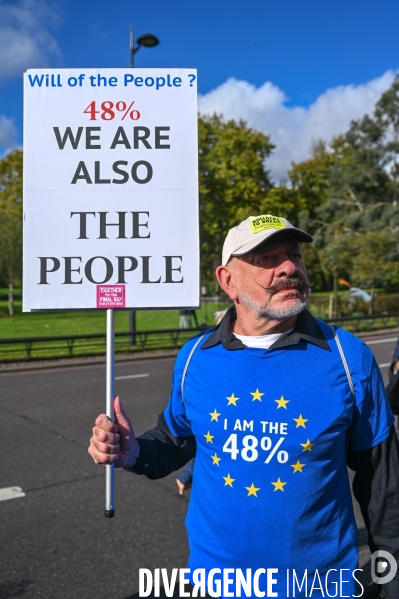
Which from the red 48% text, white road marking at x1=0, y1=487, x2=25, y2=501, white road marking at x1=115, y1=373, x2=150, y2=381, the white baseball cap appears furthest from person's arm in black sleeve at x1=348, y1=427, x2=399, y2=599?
white road marking at x1=115, y1=373, x2=150, y2=381

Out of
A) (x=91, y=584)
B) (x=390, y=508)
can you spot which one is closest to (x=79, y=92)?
(x=390, y=508)

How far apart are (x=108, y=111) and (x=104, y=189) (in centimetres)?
33

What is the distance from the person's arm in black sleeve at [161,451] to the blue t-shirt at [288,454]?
26 centimetres

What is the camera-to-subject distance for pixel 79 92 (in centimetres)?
249

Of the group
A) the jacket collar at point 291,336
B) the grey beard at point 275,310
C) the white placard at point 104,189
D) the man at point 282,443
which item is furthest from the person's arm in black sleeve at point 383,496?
the white placard at point 104,189

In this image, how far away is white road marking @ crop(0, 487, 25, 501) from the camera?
5281mm

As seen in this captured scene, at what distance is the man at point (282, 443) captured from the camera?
1955 mm

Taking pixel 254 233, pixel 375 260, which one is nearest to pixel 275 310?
pixel 254 233

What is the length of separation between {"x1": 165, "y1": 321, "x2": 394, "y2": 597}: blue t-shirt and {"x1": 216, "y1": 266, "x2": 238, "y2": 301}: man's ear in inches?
11.5

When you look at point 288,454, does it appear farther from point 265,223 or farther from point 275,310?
point 265,223

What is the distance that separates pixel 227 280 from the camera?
2316mm

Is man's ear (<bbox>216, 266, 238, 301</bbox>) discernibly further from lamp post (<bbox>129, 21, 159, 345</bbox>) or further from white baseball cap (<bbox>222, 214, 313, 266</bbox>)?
lamp post (<bbox>129, 21, 159, 345</bbox>)

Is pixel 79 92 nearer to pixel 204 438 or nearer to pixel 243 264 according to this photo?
pixel 243 264

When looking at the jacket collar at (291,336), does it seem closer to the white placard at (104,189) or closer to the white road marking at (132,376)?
the white placard at (104,189)
